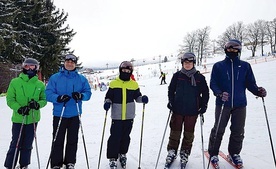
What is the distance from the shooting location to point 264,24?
59188mm

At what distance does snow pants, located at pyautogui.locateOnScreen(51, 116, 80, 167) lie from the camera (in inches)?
134

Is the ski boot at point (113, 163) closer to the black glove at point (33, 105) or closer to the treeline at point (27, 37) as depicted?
the black glove at point (33, 105)

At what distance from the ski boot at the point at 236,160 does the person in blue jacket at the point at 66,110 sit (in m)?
2.58

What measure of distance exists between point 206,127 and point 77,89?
13.9 ft

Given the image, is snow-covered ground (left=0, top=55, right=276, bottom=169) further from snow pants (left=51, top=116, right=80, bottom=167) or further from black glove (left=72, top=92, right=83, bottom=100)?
black glove (left=72, top=92, right=83, bottom=100)

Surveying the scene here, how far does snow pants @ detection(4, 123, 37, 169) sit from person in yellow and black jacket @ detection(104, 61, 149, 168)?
1219 mm

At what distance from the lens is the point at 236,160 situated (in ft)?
12.0

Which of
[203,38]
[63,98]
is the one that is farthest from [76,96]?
[203,38]

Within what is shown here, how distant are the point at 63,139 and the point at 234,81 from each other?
111 inches

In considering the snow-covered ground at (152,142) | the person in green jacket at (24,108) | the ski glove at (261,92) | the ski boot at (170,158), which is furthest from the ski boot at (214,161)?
the person in green jacket at (24,108)

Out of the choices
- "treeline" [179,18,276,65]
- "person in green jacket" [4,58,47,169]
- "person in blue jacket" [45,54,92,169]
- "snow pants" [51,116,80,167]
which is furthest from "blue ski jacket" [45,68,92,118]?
"treeline" [179,18,276,65]

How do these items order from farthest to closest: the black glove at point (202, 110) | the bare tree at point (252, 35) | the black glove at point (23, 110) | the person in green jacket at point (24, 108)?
the bare tree at point (252, 35), the black glove at point (202, 110), the person in green jacket at point (24, 108), the black glove at point (23, 110)

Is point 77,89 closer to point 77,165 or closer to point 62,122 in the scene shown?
point 62,122

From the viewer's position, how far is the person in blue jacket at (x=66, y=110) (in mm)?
3387
